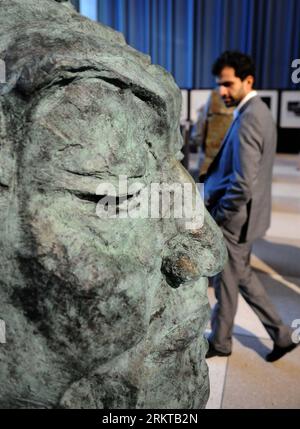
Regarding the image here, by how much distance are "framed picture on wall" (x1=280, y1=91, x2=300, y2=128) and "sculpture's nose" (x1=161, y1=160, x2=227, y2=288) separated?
6.29 meters

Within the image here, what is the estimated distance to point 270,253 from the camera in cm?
370

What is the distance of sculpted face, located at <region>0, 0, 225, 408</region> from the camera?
0.82 metres

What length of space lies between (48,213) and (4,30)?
15.3 inches

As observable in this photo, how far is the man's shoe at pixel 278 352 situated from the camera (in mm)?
2326

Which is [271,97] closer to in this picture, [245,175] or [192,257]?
[245,175]

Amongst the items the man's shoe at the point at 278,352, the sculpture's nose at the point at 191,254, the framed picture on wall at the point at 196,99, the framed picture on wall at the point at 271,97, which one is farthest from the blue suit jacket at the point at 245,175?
the framed picture on wall at the point at 271,97

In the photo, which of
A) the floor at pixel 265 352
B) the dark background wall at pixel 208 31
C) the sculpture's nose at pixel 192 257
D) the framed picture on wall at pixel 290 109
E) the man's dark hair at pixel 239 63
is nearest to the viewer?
the sculpture's nose at pixel 192 257

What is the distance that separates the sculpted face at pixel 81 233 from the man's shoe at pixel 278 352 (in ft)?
4.88

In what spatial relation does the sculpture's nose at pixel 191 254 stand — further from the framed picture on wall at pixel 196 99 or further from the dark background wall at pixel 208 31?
the dark background wall at pixel 208 31

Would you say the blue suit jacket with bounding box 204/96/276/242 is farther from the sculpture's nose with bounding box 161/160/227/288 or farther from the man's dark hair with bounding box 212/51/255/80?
the sculpture's nose with bounding box 161/160/227/288

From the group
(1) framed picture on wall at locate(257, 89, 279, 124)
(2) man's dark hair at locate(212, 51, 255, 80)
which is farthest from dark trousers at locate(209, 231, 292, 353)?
(1) framed picture on wall at locate(257, 89, 279, 124)

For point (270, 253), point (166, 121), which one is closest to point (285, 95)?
point (270, 253)

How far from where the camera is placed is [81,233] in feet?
2.77

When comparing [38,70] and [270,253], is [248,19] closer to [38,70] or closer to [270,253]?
[270,253]
